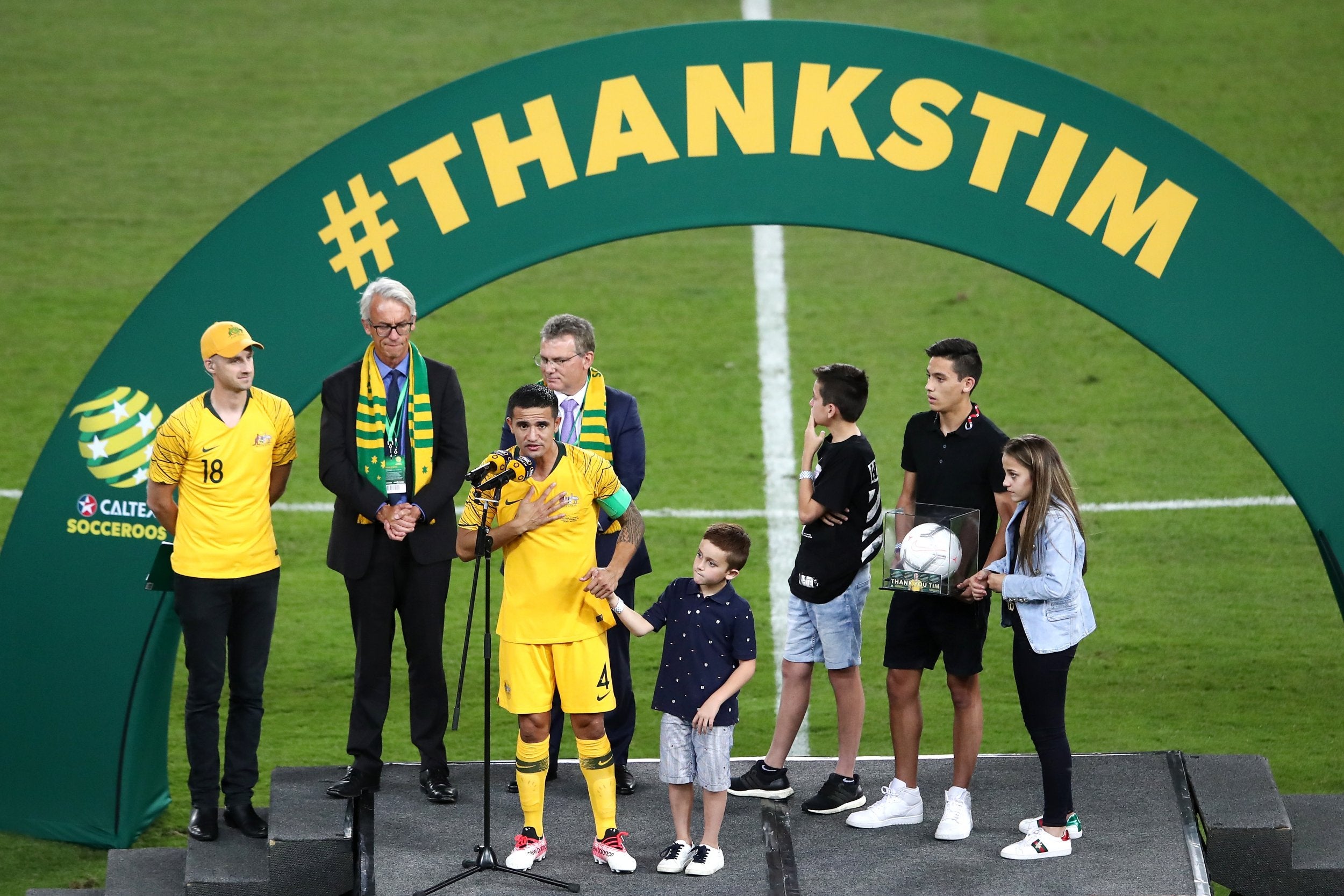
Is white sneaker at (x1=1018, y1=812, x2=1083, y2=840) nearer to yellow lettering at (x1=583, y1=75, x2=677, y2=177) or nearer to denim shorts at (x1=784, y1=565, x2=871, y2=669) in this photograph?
denim shorts at (x1=784, y1=565, x2=871, y2=669)

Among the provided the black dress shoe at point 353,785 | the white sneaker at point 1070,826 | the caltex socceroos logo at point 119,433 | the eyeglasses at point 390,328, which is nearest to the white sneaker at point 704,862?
the white sneaker at point 1070,826

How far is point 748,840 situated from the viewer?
20.5 ft

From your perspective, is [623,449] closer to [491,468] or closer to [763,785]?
[491,468]

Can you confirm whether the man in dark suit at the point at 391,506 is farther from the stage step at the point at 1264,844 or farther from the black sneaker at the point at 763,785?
the stage step at the point at 1264,844

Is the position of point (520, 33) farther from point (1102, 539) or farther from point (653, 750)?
point (653, 750)

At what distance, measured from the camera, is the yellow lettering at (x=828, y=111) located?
643 cm

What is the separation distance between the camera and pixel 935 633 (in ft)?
20.5

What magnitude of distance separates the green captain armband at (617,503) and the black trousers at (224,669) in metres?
1.27

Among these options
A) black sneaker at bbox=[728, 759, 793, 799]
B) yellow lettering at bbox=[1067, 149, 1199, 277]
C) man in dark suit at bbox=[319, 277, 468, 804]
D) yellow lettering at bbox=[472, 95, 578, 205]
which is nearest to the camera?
man in dark suit at bbox=[319, 277, 468, 804]

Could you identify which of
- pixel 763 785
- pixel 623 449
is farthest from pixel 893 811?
pixel 623 449

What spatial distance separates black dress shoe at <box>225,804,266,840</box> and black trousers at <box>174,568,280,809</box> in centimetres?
3

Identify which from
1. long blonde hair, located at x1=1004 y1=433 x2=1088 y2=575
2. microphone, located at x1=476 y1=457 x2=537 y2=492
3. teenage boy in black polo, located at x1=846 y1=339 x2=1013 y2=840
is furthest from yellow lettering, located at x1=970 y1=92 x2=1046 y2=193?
microphone, located at x1=476 y1=457 x2=537 y2=492

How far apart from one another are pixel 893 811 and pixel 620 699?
1.12m

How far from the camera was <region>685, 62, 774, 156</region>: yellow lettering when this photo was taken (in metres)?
6.46
